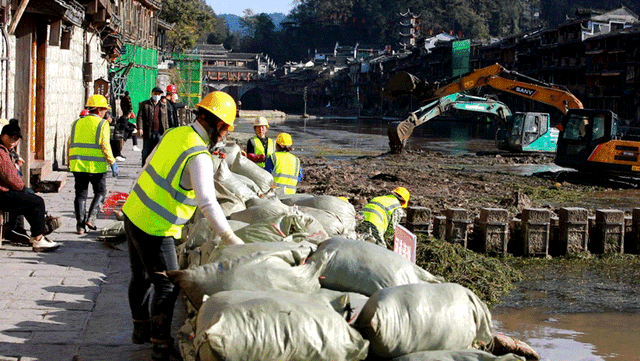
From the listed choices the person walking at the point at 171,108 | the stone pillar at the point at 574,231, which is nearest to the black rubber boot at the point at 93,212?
the person walking at the point at 171,108

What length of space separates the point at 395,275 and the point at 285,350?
121 centimetres

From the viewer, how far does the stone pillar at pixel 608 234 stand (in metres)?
10.7

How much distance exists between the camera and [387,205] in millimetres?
8227

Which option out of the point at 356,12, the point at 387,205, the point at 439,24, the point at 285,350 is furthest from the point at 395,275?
the point at 356,12

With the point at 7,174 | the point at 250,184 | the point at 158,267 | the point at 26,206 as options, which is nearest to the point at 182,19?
the point at 250,184

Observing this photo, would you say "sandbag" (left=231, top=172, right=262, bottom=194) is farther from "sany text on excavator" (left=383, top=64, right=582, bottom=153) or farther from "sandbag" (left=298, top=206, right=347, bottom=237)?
"sany text on excavator" (left=383, top=64, right=582, bottom=153)

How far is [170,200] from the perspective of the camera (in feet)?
14.4

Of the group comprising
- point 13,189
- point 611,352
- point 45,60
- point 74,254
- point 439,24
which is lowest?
point 611,352

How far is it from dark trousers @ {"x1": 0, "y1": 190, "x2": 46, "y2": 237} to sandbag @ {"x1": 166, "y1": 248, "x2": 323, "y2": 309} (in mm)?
3286

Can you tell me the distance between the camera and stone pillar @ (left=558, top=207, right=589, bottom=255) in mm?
10539

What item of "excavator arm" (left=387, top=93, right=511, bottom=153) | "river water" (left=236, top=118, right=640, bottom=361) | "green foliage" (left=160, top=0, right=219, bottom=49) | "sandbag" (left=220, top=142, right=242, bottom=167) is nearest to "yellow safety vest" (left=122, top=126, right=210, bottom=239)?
"river water" (left=236, top=118, right=640, bottom=361)

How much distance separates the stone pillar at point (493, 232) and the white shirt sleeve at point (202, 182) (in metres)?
6.55

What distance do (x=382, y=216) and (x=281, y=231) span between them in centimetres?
278

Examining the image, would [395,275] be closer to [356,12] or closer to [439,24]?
[439,24]
